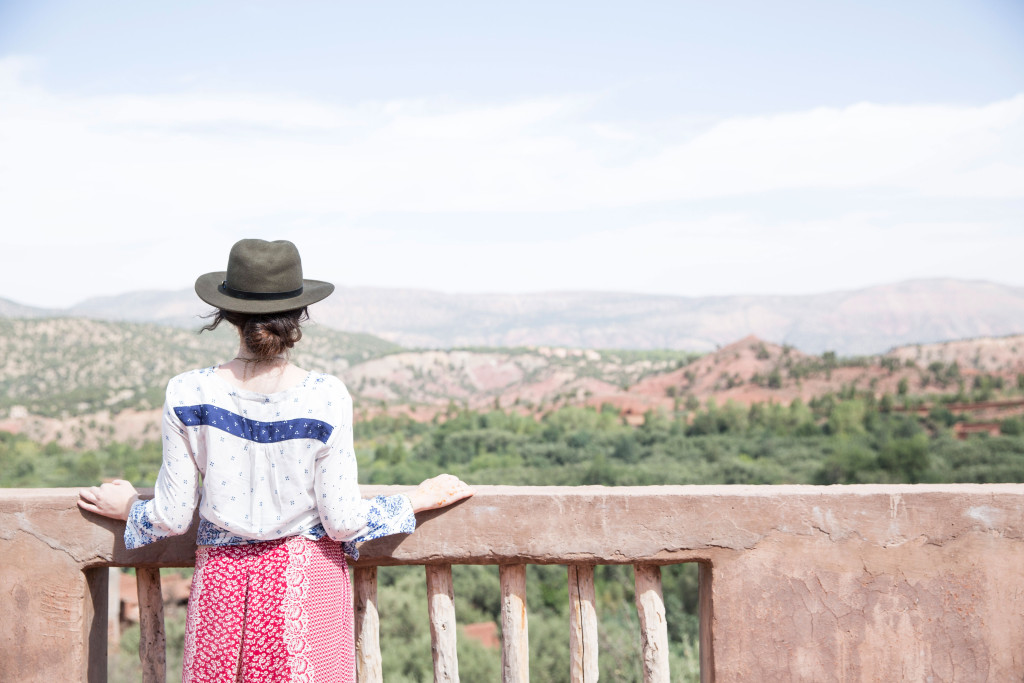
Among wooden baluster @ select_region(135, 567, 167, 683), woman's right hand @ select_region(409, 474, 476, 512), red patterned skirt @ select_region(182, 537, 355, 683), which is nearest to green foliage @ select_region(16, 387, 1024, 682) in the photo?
wooden baluster @ select_region(135, 567, 167, 683)

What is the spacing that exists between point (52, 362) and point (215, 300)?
6110 cm

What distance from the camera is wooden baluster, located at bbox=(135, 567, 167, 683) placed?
238 centimetres

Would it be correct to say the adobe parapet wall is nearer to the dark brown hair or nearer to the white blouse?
the white blouse

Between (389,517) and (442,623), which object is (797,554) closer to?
(442,623)

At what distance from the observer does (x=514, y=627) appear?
2.35 metres

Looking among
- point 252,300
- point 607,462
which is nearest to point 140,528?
point 252,300

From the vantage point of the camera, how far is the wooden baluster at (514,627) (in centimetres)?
234

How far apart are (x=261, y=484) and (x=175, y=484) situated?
207 mm

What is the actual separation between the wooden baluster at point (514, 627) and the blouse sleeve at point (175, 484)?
0.91 m

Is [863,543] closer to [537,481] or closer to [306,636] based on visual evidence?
[306,636]

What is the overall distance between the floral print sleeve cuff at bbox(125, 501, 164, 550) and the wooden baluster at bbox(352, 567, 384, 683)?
58 cm

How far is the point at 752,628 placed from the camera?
2287 mm

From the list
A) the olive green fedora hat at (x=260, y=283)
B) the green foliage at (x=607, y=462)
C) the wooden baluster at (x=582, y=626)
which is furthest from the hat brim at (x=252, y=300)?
the green foliage at (x=607, y=462)

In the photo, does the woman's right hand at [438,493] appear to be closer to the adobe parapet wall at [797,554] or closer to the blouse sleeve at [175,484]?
the adobe parapet wall at [797,554]
